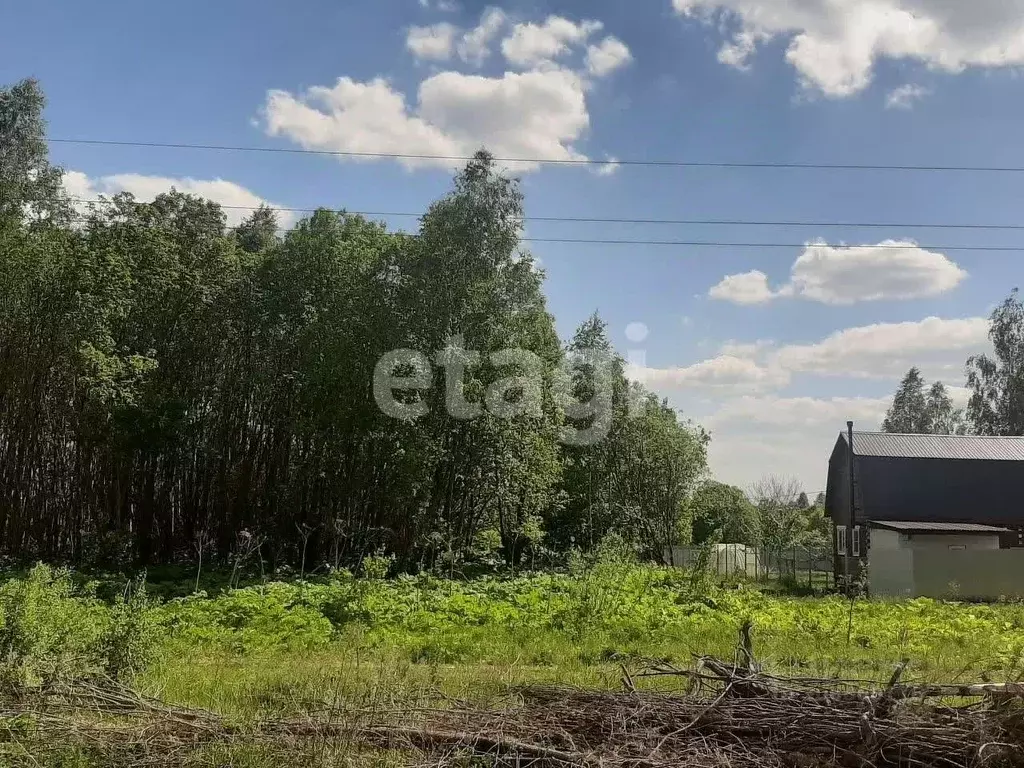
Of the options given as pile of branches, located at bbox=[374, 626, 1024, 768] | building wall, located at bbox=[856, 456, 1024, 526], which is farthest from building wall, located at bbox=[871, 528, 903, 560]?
pile of branches, located at bbox=[374, 626, 1024, 768]

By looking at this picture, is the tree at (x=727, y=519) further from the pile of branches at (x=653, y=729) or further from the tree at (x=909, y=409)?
the pile of branches at (x=653, y=729)

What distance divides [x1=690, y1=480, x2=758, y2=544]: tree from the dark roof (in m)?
8.55

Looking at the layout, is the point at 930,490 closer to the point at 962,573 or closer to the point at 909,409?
the point at 962,573

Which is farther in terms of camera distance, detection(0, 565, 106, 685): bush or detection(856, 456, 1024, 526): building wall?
detection(856, 456, 1024, 526): building wall

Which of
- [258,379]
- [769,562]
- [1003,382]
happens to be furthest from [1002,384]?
[258,379]

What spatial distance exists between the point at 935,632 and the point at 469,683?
6348mm

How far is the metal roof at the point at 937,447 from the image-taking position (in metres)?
21.0

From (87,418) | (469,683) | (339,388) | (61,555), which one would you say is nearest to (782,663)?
(469,683)

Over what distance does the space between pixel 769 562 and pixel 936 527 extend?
235 inches

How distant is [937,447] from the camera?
21.5 meters

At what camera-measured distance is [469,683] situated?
6.11m

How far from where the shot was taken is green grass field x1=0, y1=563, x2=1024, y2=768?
210 inches

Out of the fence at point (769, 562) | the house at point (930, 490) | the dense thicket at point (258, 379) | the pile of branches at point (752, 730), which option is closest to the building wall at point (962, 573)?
the house at point (930, 490)

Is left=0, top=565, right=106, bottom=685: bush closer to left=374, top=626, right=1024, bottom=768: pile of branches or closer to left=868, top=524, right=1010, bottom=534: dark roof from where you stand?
left=374, top=626, right=1024, bottom=768: pile of branches
